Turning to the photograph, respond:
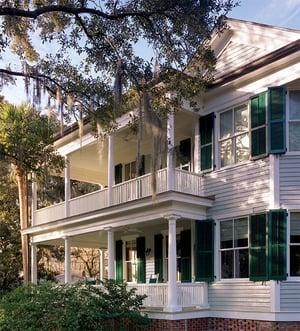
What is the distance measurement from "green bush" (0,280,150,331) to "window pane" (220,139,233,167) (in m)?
4.14

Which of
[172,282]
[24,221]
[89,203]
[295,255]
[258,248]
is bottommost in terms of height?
[172,282]

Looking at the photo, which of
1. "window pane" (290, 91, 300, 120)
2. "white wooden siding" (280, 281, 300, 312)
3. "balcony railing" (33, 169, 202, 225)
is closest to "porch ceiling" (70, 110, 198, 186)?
"balcony railing" (33, 169, 202, 225)

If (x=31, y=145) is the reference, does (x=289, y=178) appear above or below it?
below

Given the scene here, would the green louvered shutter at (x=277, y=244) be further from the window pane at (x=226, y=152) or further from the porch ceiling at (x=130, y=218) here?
the porch ceiling at (x=130, y=218)

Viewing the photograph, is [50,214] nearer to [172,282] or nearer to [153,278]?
[153,278]

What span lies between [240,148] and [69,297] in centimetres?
571

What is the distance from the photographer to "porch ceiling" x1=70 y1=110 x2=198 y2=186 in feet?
48.0

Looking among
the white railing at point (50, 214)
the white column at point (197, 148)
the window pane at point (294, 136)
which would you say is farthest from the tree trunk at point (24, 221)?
the window pane at point (294, 136)

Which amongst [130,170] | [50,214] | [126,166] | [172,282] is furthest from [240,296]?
[50,214]

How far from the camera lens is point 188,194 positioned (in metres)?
12.9

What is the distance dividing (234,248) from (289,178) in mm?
2282

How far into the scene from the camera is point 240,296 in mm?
12398

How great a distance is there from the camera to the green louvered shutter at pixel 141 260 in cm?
1755

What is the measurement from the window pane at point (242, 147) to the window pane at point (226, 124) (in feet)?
1.22
